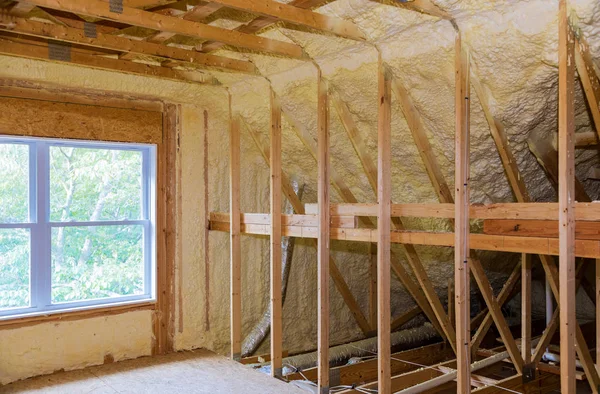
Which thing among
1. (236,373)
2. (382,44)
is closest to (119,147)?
(236,373)

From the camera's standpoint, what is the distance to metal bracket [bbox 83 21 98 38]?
3.37 metres

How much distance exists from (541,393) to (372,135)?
233 cm

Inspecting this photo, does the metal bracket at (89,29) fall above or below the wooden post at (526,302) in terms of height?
above

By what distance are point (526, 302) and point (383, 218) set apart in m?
1.64

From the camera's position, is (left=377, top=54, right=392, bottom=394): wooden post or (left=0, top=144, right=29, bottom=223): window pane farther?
(left=0, top=144, right=29, bottom=223): window pane

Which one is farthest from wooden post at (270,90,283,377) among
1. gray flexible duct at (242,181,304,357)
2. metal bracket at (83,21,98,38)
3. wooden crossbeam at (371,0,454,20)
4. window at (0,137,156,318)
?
wooden crossbeam at (371,0,454,20)

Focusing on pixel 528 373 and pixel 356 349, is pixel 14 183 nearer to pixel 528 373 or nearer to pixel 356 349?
pixel 356 349

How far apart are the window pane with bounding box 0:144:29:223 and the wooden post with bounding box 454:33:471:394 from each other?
2995 millimetres

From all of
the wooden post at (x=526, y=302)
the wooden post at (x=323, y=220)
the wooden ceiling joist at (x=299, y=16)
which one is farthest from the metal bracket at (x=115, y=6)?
the wooden post at (x=526, y=302)

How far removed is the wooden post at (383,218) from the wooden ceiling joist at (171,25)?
0.65m

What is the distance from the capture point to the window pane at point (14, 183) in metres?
4.00

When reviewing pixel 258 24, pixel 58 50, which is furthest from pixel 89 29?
pixel 258 24

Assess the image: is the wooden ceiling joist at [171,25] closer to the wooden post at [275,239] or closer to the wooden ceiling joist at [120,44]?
the wooden ceiling joist at [120,44]

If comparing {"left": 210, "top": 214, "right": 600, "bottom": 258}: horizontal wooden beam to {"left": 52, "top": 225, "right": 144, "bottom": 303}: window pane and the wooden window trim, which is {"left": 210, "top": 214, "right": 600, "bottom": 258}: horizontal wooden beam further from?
{"left": 52, "top": 225, "right": 144, "bottom": 303}: window pane
